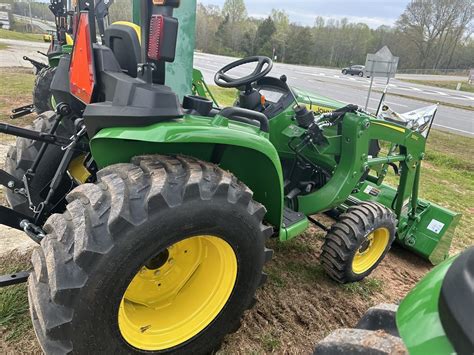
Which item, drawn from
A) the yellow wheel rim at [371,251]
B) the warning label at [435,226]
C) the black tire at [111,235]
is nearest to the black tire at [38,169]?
the black tire at [111,235]

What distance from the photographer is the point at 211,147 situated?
2.15 meters

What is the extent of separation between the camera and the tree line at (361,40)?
172 feet

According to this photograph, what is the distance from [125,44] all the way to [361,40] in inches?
2569

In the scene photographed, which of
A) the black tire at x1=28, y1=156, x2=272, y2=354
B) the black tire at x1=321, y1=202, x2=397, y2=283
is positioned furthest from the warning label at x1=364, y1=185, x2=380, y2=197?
the black tire at x1=28, y1=156, x2=272, y2=354

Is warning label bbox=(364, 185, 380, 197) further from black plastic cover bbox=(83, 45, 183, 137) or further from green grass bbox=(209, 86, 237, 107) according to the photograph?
green grass bbox=(209, 86, 237, 107)

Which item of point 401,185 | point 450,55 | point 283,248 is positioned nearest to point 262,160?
point 283,248

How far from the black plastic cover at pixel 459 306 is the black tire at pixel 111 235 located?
1061 millimetres

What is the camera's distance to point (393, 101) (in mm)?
20328

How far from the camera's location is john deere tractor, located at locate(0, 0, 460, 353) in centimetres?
157

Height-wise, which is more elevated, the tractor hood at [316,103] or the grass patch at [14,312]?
the tractor hood at [316,103]

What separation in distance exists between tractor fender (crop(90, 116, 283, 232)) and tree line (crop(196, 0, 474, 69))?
51.9 metres

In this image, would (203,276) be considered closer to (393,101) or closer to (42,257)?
(42,257)

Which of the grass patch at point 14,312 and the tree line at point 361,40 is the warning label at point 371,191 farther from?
the tree line at point 361,40

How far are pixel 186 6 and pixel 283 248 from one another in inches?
99.1
